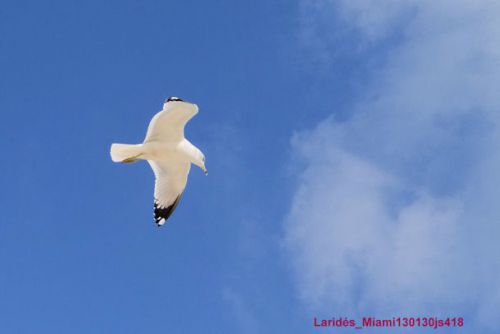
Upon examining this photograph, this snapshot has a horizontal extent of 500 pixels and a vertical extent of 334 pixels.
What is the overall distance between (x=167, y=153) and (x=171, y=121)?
1.40ft

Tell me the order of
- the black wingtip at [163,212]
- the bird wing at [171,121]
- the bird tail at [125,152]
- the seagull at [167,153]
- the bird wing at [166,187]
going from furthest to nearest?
1. the black wingtip at [163,212]
2. the bird wing at [166,187]
3. the bird tail at [125,152]
4. the seagull at [167,153]
5. the bird wing at [171,121]

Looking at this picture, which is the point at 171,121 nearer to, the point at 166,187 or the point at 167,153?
the point at 167,153

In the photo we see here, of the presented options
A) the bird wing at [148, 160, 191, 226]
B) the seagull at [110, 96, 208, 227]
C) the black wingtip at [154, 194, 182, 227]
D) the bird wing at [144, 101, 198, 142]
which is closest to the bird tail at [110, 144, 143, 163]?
the seagull at [110, 96, 208, 227]

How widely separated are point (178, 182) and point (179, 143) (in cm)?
64

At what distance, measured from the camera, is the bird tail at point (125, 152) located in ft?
20.5

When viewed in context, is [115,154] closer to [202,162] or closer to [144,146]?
[144,146]

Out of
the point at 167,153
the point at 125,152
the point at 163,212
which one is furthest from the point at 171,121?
the point at 163,212

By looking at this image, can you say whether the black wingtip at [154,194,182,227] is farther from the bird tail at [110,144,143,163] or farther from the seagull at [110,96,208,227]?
the bird tail at [110,144,143,163]

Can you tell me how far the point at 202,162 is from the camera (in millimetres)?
6465

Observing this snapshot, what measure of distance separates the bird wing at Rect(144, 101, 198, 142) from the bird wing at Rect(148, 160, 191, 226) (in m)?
0.48

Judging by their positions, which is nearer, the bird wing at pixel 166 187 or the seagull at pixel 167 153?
the seagull at pixel 167 153

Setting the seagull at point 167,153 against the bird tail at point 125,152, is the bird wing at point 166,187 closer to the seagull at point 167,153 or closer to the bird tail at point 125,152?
the seagull at point 167,153

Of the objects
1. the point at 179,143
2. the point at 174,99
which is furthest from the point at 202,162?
the point at 174,99

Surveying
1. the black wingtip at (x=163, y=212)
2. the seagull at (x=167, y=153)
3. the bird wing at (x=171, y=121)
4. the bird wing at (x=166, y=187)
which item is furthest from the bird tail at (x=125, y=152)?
the black wingtip at (x=163, y=212)
